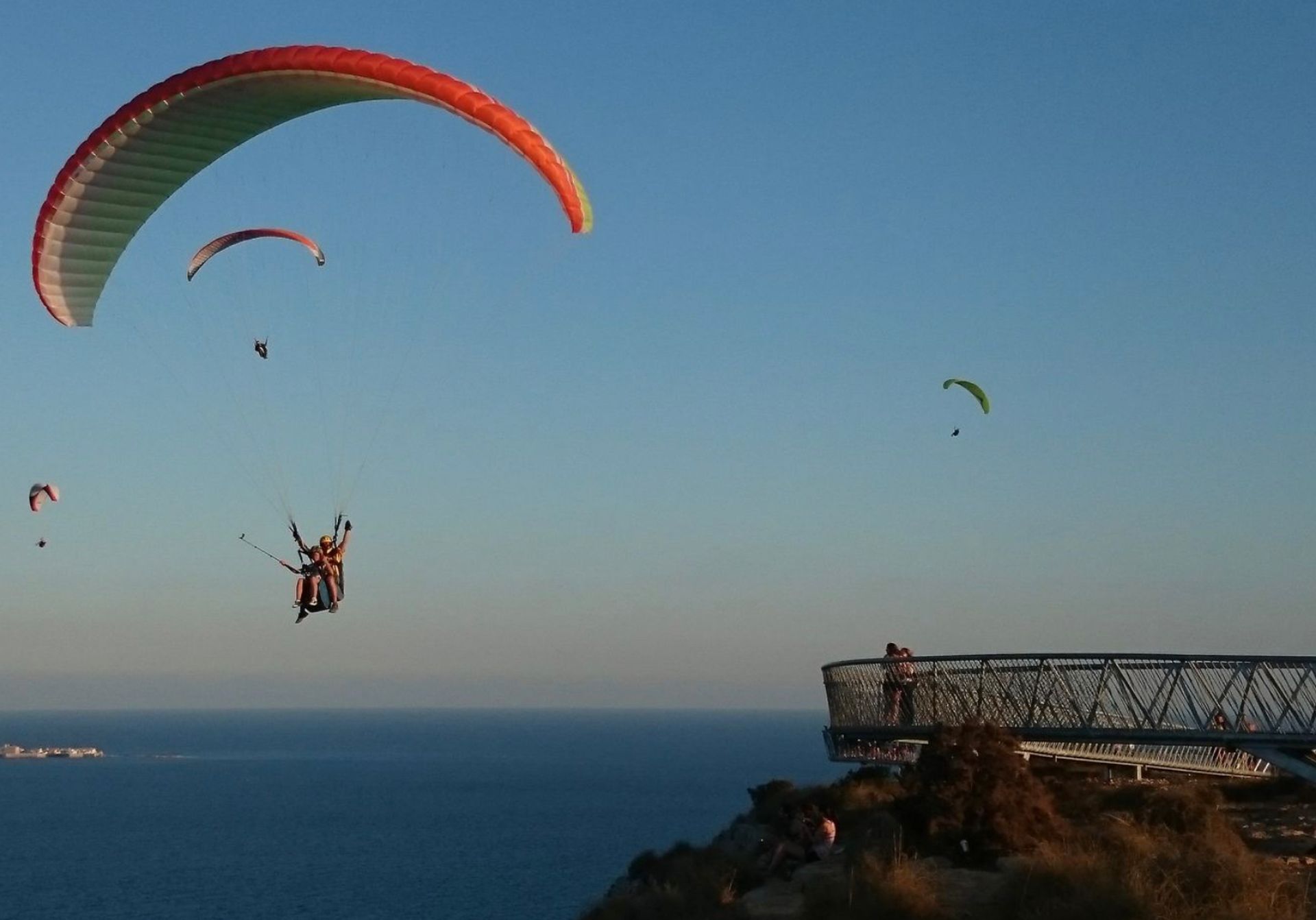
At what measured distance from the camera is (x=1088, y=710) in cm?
2064

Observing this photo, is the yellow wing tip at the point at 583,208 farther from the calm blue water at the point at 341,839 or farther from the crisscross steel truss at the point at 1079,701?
the calm blue water at the point at 341,839

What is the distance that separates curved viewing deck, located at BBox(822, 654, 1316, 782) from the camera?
18.5m

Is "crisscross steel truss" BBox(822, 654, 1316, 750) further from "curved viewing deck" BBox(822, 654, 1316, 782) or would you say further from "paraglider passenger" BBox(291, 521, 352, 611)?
"paraglider passenger" BBox(291, 521, 352, 611)

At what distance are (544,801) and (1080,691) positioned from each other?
403 feet

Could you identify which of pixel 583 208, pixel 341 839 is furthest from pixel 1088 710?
pixel 341 839

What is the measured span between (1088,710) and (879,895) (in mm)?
6237

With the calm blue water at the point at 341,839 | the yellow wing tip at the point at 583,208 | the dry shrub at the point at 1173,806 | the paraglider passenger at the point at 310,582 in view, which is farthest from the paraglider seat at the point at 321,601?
the calm blue water at the point at 341,839

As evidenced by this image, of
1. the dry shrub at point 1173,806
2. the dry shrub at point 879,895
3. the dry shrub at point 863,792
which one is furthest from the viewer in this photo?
the dry shrub at point 863,792

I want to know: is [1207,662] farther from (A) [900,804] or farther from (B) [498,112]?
(B) [498,112]

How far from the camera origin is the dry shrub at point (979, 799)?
19.0 metres

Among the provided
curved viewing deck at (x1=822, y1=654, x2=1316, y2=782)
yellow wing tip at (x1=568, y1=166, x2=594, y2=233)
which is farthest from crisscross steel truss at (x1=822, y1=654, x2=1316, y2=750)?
yellow wing tip at (x1=568, y1=166, x2=594, y2=233)

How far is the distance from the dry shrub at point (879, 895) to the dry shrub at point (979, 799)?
5.70 feet

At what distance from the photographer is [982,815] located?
1914cm

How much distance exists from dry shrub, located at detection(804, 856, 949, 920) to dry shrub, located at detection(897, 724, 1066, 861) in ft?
5.70
